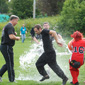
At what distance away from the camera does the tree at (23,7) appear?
52812 millimetres

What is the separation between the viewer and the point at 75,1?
27125mm

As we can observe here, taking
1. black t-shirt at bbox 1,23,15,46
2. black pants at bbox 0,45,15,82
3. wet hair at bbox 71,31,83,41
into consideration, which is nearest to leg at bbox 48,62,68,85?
wet hair at bbox 71,31,83,41

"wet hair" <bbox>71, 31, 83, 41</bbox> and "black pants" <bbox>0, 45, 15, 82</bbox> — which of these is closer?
"wet hair" <bbox>71, 31, 83, 41</bbox>

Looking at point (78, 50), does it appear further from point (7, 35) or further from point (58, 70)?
point (7, 35)

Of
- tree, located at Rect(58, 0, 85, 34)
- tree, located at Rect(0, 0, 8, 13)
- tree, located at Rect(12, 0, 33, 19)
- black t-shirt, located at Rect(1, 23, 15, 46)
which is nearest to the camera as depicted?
black t-shirt, located at Rect(1, 23, 15, 46)

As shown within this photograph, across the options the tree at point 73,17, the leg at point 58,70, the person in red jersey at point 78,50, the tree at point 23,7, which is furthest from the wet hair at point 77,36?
the tree at point 23,7

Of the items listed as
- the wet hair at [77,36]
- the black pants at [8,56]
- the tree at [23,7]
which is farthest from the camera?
the tree at [23,7]

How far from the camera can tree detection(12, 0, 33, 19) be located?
52812 millimetres

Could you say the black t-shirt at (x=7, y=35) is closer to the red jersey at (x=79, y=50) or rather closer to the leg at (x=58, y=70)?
the leg at (x=58, y=70)

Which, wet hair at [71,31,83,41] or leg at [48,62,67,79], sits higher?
wet hair at [71,31,83,41]

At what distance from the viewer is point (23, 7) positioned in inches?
2092

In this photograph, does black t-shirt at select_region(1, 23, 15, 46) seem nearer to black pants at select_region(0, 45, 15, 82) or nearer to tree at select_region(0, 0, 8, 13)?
black pants at select_region(0, 45, 15, 82)

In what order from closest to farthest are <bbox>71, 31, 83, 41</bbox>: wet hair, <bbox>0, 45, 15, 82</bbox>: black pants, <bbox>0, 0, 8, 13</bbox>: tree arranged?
<bbox>71, 31, 83, 41</bbox>: wet hair < <bbox>0, 45, 15, 82</bbox>: black pants < <bbox>0, 0, 8, 13</bbox>: tree

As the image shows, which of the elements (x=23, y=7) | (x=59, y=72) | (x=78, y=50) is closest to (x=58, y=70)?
(x=59, y=72)
